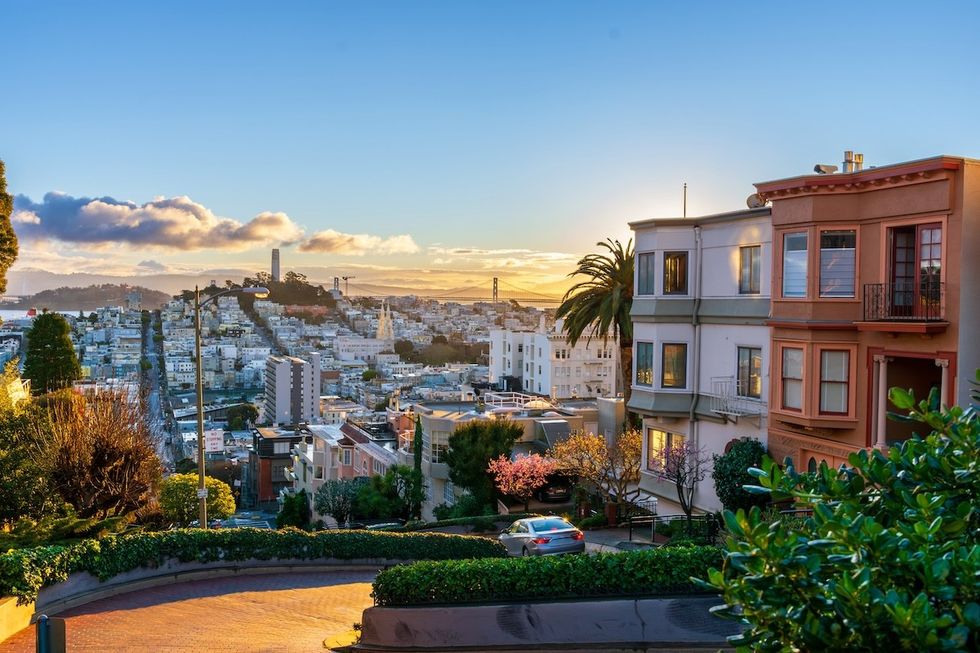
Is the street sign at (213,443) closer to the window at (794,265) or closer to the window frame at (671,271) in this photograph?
the window frame at (671,271)

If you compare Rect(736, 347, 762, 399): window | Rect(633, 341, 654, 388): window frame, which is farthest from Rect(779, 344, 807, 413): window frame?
Rect(633, 341, 654, 388): window frame

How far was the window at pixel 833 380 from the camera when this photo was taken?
70.0 ft

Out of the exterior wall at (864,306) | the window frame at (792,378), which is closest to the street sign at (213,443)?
the window frame at (792,378)

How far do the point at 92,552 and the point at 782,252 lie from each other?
54.8ft

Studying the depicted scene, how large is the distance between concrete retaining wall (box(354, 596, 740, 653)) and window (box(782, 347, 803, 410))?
10.3 m

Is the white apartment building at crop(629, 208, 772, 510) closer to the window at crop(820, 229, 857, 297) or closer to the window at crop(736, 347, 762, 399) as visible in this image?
the window at crop(736, 347, 762, 399)

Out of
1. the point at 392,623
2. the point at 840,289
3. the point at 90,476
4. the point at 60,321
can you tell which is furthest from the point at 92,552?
the point at 60,321

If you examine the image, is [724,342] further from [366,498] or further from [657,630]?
[366,498]

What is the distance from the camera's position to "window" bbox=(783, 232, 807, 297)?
862 inches

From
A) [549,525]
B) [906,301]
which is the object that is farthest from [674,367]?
[906,301]

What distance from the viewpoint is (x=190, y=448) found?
160250 millimetres

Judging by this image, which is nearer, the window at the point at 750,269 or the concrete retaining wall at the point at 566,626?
the concrete retaining wall at the point at 566,626

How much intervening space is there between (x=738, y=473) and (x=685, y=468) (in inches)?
122

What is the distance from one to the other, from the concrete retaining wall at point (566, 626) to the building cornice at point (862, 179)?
434 inches
